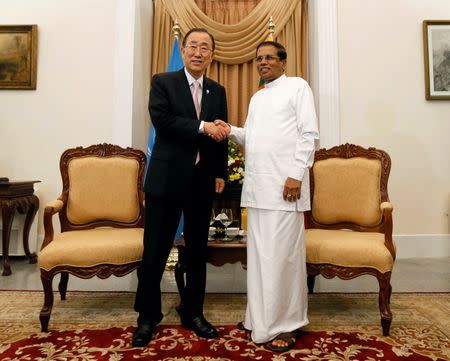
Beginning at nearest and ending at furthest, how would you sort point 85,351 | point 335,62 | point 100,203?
point 85,351
point 100,203
point 335,62

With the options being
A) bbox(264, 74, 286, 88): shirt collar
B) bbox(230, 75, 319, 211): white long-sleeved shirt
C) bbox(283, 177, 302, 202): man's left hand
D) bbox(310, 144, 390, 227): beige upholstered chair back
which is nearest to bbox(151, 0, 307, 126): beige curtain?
bbox(310, 144, 390, 227): beige upholstered chair back

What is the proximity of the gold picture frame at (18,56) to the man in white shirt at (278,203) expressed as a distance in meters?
3.35

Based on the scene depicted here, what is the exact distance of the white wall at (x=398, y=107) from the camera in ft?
14.2

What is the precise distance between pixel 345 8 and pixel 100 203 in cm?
359

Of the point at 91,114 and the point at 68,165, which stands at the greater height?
the point at 91,114

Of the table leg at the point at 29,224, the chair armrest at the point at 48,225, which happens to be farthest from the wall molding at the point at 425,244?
the table leg at the point at 29,224

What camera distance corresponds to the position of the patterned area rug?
1907 mm

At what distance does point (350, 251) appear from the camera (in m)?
2.29

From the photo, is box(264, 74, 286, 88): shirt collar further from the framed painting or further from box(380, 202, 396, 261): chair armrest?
the framed painting

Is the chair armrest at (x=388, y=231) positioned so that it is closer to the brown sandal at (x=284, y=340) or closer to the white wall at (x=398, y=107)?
the brown sandal at (x=284, y=340)

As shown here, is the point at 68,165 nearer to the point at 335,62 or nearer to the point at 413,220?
the point at 335,62

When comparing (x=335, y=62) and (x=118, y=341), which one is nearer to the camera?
(x=118, y=341)

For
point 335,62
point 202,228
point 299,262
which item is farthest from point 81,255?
point 335,62

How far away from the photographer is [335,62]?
431cm
